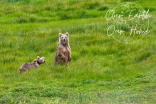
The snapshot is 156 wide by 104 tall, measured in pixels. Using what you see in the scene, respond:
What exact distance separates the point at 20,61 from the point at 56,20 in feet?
33.2

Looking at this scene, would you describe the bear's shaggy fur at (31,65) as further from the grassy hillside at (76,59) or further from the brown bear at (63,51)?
the brown bear at (63,51)

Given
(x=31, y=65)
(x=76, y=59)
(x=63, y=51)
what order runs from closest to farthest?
(x=63, y=51), (x=31, y=65), (x=76, y=59)

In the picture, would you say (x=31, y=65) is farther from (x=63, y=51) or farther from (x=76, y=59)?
(x=76, y=59)

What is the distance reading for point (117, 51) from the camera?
Answer: 1688 cm

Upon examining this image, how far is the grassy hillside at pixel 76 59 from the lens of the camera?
35.4 feet

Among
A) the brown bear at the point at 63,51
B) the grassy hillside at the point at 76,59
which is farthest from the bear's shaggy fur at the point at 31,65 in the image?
the brown bear at the point at 63,51

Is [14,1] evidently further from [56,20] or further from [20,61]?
[20,61]

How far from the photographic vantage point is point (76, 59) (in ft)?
53.7

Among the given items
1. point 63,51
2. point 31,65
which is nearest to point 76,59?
point 63,51

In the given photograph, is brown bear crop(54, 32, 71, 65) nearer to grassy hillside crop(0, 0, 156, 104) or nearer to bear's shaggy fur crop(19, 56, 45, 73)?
grassy hillside crop(0, 0, 156, 104)

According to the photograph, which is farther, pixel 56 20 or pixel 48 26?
pixel 56 20

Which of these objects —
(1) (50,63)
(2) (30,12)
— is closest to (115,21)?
(1) (50,63)

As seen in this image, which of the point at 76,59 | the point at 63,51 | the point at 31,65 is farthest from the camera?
the point at 76,59

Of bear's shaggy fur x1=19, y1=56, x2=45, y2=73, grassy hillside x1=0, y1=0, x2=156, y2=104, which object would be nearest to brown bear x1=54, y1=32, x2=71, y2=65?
grassy hillside x1=0, y1=0, x2=156, y2=104
